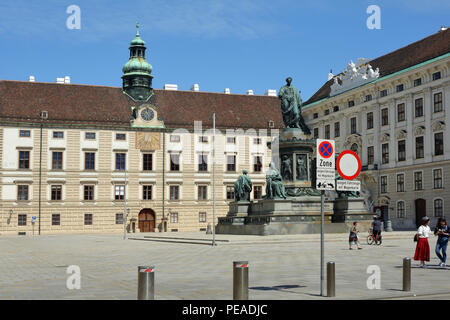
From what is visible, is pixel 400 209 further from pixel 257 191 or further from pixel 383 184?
pixel 257 191

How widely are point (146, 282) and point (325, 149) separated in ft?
14.6

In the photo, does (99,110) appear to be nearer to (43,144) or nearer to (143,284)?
(43,144)

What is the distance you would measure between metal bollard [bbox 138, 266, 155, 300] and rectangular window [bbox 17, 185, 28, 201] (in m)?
57.7

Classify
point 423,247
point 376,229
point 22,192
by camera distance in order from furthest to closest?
point 22,192 → point 376,229 → point 423,247

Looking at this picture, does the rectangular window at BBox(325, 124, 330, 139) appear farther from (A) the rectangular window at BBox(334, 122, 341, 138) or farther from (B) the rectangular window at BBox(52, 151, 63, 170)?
(B) the rectangular window at BBox(52, 151, 63, 170)

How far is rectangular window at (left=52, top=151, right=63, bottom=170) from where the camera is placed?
65.7 meters

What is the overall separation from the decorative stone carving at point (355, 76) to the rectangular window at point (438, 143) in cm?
1130

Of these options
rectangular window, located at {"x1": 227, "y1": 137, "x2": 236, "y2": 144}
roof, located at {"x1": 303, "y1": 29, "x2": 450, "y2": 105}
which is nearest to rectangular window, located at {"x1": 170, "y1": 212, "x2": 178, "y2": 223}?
rectangular window, located at {"x1": 227, "y1": 137, "x2": 236, "y2": 144}

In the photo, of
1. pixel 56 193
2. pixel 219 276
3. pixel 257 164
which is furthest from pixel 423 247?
pixel 257 164

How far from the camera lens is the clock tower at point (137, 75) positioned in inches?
2849

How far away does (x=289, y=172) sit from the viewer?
119 ft

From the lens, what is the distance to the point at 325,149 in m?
12.1

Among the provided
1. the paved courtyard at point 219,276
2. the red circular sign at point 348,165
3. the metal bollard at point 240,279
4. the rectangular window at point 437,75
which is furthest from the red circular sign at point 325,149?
the rectangular window at point 437,75

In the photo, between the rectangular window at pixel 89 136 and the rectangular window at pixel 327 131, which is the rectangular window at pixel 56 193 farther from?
the rectangular window at pixel 327 131
